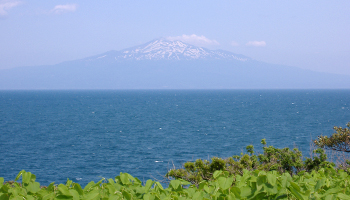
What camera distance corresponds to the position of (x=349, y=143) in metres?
11.7

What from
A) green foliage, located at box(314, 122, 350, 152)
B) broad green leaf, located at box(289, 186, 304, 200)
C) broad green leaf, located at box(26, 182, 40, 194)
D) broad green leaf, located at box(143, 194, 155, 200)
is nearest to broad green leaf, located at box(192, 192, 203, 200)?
broad green leaf, located at box(143, 194, 155, 200)

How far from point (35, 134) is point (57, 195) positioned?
52.8 m

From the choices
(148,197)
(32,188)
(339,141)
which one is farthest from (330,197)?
(339,141)

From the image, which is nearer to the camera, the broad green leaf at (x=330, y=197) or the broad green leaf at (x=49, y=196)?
the broad green leaf at (x=330, y=197)

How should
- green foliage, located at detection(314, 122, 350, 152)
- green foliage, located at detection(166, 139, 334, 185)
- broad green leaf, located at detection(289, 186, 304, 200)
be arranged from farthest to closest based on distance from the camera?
1. green foliage, located at detection(314, 122, 350, 152)
2. green foliage, located at detection(166, 139, 334, 185)
3. broad green leaf, located at detection(289, 186, 304, 200)

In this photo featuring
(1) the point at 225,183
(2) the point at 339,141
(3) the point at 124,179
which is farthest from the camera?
(2) the point at 339,141

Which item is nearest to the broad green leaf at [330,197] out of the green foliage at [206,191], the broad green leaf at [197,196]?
the green foliage at [206,191]

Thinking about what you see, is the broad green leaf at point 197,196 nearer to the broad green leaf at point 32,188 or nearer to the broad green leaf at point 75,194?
the broad green leaf at point 75,194

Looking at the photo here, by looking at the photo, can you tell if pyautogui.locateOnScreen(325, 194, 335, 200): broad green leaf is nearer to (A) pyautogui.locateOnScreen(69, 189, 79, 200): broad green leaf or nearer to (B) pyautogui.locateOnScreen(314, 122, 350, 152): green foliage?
(A) pyautogui.locateOnScreen(69, 189, 79, 200): broad green leaf

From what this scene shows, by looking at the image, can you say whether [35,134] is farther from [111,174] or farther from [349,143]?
[349,143]

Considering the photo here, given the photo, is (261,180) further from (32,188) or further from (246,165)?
(246,165)

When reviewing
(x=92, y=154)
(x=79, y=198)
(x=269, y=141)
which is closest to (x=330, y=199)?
(x=79, y=198)

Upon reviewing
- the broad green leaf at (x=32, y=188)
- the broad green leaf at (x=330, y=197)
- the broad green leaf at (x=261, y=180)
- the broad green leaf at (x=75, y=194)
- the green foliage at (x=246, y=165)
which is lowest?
the green foliage at (x=246, y=165)

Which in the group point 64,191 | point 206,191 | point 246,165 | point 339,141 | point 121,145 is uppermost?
point 64,191
